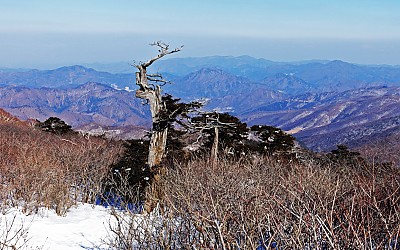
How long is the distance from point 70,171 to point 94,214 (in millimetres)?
2204

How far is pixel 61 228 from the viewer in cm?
823

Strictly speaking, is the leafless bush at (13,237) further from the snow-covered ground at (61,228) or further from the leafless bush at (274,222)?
the leafless bush at (274,222)

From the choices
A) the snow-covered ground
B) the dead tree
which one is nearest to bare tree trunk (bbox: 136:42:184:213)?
the dead tree

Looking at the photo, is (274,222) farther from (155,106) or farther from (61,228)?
(155,106)

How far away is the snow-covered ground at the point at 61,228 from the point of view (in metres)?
7.24

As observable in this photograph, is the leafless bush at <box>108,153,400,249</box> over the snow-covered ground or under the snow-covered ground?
over

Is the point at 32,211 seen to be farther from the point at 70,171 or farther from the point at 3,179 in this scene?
the point at 70,171

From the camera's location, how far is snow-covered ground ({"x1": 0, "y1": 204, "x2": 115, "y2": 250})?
23.7ft

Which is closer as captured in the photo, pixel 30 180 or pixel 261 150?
pixel 30 180

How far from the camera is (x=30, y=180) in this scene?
31.1 feet

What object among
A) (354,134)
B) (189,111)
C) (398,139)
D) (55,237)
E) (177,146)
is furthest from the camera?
(354,134)

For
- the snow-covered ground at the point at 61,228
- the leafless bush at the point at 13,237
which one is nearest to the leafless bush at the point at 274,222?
the leafless bush at the point at 13,237

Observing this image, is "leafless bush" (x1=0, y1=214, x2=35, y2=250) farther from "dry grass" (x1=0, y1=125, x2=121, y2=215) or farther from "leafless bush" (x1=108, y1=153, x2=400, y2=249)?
"dry grass" (x1=0, y1=125, x2=121, y2=215)

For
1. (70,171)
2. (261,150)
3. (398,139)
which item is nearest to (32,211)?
(70,171)
